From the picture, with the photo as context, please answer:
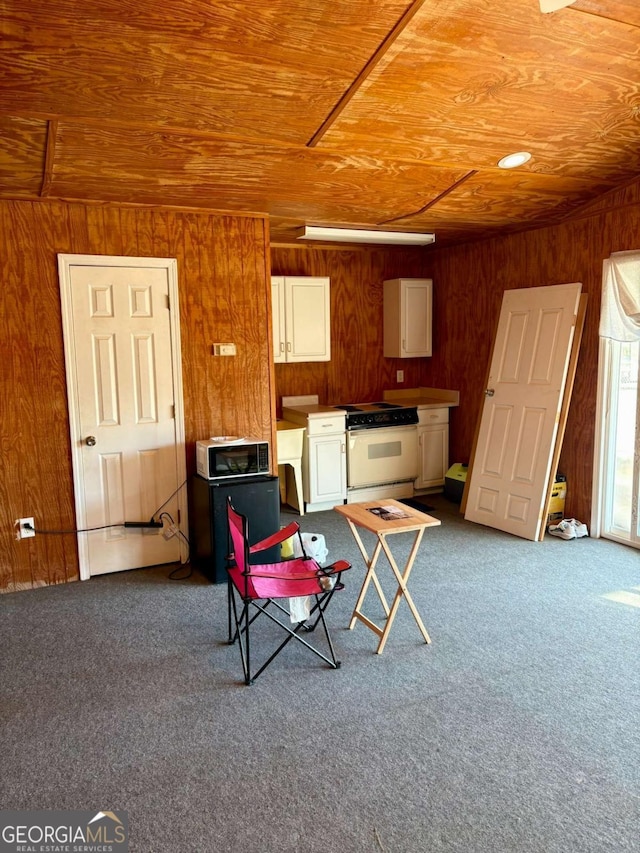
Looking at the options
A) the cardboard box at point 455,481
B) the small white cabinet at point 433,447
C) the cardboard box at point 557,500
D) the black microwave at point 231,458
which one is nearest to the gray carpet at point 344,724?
the black microwave at point 231,458

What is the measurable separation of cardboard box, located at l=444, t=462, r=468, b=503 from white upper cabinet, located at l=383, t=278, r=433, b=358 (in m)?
1.27

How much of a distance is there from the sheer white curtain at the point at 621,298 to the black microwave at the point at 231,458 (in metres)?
2.71

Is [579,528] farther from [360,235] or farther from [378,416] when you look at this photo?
[360,235]

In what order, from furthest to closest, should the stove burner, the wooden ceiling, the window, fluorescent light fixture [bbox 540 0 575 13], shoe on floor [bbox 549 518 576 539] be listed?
the stove burner, shoe on floor [bbox 549 518 576 539], the window, the wooden ceiling, fluorescent light fixture [bbox 540 0 575 13]

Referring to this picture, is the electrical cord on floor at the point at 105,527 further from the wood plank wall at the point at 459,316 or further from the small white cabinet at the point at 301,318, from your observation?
the wood plank wall at the point at 459,316

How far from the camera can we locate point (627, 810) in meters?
2.18

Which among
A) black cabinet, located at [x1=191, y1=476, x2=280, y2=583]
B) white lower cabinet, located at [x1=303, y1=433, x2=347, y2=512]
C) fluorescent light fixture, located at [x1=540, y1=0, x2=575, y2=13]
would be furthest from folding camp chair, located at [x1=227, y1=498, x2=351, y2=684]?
white lower cabinet, located at [x1=303, y1=433, x2=347, y2=512]

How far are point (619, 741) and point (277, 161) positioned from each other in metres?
3.41

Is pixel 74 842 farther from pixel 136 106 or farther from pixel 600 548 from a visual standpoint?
pixel 600 548

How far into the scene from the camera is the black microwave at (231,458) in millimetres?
4322

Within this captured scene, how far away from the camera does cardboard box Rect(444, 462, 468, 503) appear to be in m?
6.04

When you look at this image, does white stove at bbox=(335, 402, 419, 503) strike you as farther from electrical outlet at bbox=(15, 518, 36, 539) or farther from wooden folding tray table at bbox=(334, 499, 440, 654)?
electrical outlet at bbox=(15, 518, 36, 539)

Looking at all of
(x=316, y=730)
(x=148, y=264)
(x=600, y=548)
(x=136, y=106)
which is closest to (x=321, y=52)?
(x=136, y=106)

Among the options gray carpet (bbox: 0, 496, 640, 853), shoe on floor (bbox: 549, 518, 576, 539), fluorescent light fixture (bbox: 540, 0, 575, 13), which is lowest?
gray carpet (bbox: 0, 496, 640, 853)
